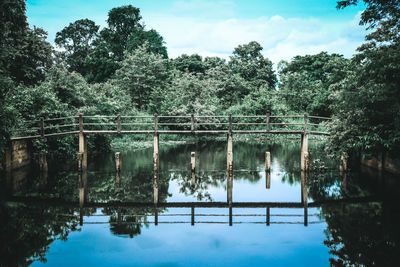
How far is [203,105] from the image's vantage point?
32.4 meters

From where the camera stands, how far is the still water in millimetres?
7887

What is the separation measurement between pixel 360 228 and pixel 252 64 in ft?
131

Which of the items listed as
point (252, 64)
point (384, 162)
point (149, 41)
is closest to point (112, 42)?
point (149, 41)

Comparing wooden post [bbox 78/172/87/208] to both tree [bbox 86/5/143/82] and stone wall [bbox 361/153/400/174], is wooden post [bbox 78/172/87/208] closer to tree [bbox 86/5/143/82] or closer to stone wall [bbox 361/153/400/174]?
stone wall [bbox 361/153/400/174]

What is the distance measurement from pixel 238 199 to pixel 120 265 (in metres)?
6.20

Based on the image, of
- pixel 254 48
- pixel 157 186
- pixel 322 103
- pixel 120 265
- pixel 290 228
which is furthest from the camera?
Answer: pixel 254 48

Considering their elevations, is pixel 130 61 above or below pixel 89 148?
above

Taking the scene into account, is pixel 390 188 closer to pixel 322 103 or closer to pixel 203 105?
pixel 203 105

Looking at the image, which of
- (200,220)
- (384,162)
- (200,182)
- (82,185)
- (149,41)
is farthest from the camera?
(149,41)

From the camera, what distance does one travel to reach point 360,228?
9211 mm

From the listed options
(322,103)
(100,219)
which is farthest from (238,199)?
(322,103)

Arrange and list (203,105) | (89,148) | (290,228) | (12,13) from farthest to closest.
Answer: (203,105) → (89,148) → (12,13) → (290,228)

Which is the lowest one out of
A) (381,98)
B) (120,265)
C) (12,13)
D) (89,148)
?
(120,265)

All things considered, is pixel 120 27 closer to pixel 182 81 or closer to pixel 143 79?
pixel 143 79
